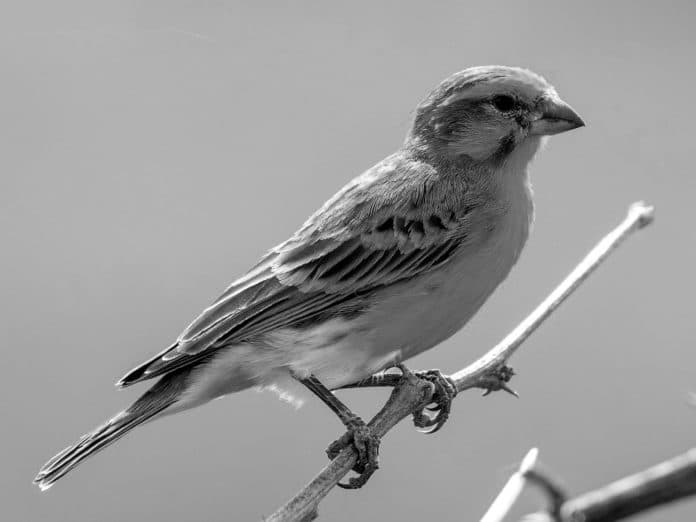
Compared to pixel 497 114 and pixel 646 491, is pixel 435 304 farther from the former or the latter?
pixel 646 491

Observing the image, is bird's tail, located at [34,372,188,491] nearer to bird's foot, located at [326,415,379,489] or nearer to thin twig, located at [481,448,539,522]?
bird's foot, located at [326,415,379,489]

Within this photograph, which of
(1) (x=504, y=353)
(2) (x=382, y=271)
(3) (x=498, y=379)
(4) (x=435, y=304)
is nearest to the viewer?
(1) (x=504, y=353)

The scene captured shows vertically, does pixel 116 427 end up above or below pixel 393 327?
above

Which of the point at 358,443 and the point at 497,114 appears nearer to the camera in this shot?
the point at 358,443

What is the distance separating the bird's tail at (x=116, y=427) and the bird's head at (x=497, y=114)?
1.60 meters

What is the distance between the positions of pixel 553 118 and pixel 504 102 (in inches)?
8.9

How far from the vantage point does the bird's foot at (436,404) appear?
4.03 metres

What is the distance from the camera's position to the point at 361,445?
139 inches

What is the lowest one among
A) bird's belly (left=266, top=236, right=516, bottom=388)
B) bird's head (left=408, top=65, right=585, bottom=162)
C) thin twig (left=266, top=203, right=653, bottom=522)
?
thin twig (left=266, top=203, right=653, bottom=522)

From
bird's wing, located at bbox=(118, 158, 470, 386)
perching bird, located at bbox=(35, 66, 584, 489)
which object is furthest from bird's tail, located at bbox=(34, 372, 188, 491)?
bird's wing, located at bbox=(118, 158, 470, 386)

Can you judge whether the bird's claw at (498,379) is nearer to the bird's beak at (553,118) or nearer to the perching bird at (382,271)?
the perching bird at (382,271)

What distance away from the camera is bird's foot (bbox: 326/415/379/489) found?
353 centimetres

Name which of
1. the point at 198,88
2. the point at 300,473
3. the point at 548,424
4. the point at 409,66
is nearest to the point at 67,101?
the point at 198,88

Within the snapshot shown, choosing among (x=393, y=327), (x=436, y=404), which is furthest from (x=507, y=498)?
(x=436, y=404)
